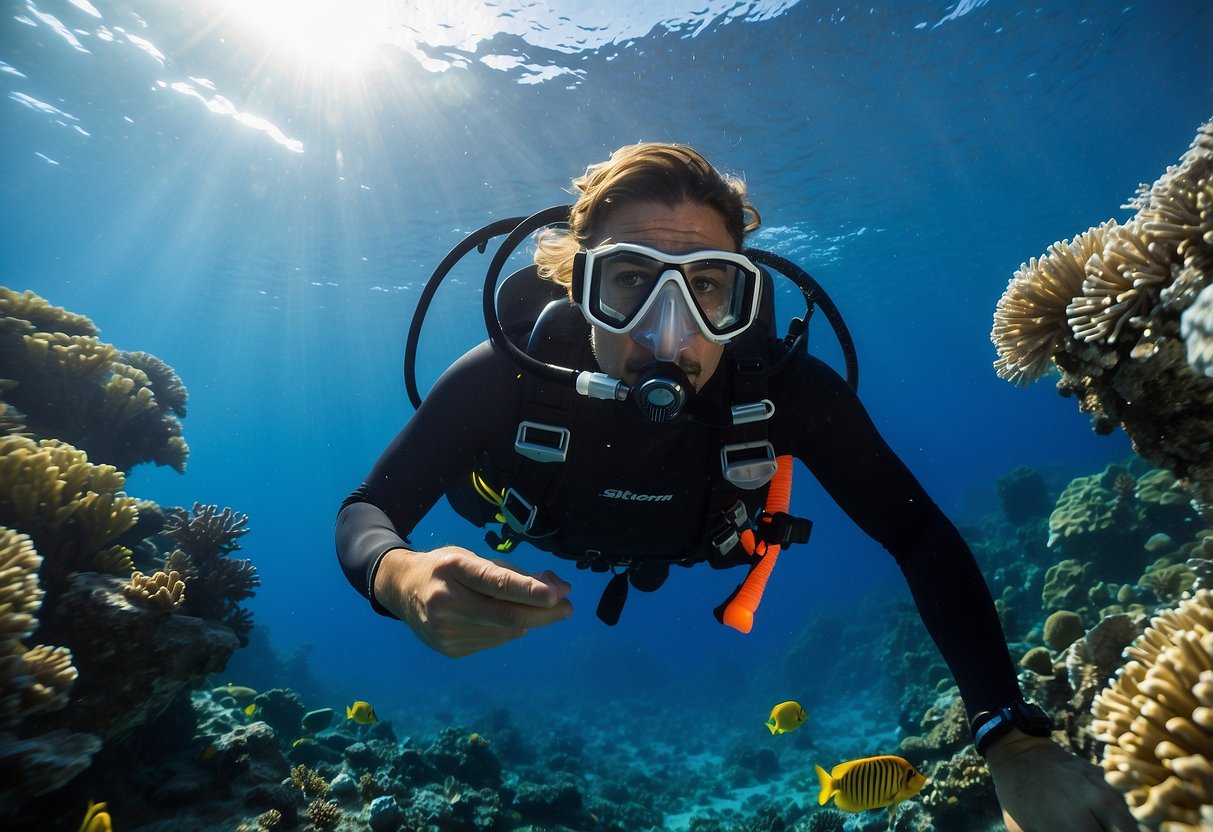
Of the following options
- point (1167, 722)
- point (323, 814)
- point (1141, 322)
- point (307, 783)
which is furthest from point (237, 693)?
point (1141, 322)

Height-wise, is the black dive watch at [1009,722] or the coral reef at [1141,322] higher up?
the coral reef at [1141,322]

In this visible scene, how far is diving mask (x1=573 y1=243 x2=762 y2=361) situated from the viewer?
119 inches

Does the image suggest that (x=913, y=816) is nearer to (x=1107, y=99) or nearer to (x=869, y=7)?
Result: (x=869, y=7)

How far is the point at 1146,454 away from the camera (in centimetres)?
202

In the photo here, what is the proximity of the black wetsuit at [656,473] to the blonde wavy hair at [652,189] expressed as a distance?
0.96 m

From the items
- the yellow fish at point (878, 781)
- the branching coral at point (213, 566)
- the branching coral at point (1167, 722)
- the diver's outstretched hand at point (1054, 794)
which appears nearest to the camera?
the branching coral at point (1167, 722)

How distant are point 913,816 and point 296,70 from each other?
21.6m

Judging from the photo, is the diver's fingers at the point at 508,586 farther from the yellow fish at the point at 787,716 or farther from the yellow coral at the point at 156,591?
the yellow fish at the point at 787,716

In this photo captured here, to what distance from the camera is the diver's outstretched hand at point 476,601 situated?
1.37 meters

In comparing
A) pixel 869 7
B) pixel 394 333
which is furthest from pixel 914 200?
pixel 394 333

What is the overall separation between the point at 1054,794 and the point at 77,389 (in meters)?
10.8

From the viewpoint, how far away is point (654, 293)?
3.02 m

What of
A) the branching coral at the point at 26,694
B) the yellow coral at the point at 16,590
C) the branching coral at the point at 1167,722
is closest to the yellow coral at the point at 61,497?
the yellow coral at the point at 16,590

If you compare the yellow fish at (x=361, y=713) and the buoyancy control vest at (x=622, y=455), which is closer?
the buoyancy control vest at (x=622, y=455)
